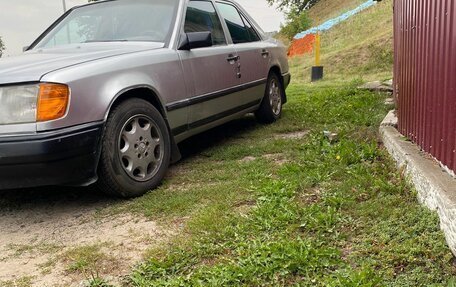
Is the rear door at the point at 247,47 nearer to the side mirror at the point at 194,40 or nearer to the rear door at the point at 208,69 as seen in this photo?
the rear door at the point at 208,69

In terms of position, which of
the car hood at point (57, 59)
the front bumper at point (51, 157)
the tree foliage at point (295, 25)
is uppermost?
the tree foliage at point (295, 25)

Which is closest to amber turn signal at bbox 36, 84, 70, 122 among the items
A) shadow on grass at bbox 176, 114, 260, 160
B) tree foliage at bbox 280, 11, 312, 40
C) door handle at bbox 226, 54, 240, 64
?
shadow on grass at bbox 176, 114, 260, 160

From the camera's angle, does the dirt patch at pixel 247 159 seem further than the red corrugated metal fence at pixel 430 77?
Yes

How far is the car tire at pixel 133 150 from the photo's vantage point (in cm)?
326

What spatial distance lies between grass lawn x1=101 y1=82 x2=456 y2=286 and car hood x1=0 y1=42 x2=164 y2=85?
1107 millimetres

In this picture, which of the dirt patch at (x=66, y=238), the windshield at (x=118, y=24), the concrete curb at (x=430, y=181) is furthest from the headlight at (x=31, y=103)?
the concrete curb at (x=430, y=181)

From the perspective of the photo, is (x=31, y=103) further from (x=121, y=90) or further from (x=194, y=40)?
(x=194, y=40)

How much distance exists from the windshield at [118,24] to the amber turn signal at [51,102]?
1.33 meters

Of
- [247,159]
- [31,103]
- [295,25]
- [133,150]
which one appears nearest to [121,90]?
[133,150]

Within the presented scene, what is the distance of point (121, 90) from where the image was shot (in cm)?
337

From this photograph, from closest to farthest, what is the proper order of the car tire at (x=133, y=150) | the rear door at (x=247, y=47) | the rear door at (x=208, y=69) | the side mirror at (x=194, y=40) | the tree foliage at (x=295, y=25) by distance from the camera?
the car tire at (x=133, y=150) < the side mirror at (x=194, y=40) < the rear door at (x=208, y=69) < the rear door at (x=247, y=47) < the tree foliage at (x=295, y=25)

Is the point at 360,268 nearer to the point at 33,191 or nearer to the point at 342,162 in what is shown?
the point at 342,162

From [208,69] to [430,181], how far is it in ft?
8.03

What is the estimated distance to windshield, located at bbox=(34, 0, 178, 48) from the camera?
4219 millimetres
